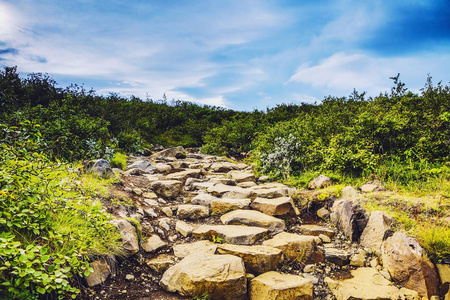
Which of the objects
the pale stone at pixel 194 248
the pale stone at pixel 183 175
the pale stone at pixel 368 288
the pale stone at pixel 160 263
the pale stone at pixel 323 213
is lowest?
the pale stone at pixel 368 288

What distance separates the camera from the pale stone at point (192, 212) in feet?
16.8

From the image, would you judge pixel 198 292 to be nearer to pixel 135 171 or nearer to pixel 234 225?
pixel 234 225

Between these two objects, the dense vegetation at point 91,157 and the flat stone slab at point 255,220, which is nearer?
the dense vegetation at point 91,157

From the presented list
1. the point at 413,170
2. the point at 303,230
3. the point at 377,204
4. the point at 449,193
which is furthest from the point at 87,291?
the point at 413,170

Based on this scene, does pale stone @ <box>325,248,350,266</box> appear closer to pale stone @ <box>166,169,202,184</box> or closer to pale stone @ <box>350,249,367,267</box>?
pale stone @ <box>350,249,367,267</box>

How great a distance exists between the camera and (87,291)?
2.79 m

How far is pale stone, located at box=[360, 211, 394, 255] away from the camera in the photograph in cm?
399

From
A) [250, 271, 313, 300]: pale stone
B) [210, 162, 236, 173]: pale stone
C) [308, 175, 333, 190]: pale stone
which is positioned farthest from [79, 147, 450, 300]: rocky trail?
[210, 162, 236, 173]: pale stone

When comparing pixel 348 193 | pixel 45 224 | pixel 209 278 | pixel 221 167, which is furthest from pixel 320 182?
pixel 45 224

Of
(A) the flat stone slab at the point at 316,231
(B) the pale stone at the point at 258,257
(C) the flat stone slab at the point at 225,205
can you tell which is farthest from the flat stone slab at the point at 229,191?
(B) the pale stone at the point at 258,257

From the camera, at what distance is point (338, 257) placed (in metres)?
3.95

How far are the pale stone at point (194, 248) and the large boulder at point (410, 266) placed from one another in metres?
2.44

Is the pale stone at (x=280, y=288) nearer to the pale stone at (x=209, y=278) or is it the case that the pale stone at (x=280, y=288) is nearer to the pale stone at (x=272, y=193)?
the pale stone at (x=209, y=278)

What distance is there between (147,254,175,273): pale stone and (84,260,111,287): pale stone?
570mm
